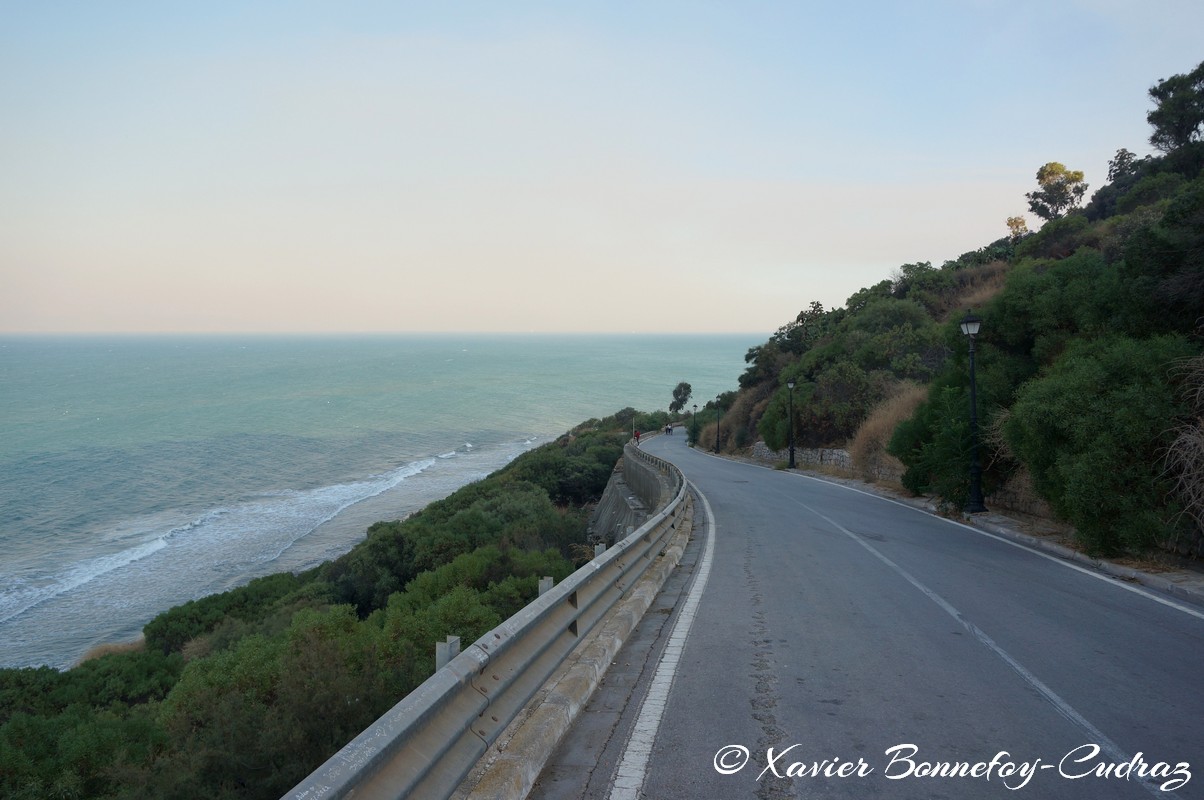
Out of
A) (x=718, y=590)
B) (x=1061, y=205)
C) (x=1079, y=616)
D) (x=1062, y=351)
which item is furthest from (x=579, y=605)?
(x=1061, y=205)

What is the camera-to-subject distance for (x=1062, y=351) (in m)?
16.4

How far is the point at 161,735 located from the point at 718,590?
5.96 meters

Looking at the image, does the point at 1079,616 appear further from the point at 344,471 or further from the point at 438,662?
the point at 344,471

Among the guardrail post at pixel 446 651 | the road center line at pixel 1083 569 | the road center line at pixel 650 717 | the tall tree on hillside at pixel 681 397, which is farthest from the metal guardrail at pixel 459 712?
the tall tree on hillside at pixel 681 397

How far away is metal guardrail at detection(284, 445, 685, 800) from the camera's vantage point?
8.47 ft

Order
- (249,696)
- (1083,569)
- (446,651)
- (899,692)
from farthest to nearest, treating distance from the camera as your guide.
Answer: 1. (1083,569)
2. (249,696)
3. (899,692)
4. (446,651)

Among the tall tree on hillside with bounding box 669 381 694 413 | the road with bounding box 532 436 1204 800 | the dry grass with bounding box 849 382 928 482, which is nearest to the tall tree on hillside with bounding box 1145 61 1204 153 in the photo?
the dry grass with bounding box 849 382 928 482

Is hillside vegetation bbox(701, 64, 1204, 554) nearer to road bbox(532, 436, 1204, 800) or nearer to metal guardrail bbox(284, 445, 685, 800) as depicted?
road bbox(532, 436, 1204, 800)

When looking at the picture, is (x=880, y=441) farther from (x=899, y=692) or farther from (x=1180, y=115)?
(x=1180, y=115)

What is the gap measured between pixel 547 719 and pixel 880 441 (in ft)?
94.8

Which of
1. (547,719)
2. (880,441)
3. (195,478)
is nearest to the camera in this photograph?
(547,719)

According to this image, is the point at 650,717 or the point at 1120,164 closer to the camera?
the point at 650,717

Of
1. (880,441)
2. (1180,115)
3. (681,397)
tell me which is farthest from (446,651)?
(681,397)

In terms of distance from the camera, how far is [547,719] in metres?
4.41
